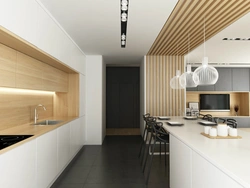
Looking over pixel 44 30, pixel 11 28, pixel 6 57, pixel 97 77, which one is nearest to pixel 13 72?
pixel 6 57

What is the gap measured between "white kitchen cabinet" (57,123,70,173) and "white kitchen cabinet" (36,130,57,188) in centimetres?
18

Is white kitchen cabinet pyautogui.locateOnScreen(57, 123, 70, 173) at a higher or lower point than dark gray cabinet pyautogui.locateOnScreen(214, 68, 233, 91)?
lower

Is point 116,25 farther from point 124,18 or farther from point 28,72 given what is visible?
point 28,72

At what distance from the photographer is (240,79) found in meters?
7.16

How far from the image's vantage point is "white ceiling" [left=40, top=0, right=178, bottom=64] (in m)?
2.48

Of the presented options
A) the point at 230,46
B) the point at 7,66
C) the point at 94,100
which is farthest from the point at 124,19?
the point at 230,46

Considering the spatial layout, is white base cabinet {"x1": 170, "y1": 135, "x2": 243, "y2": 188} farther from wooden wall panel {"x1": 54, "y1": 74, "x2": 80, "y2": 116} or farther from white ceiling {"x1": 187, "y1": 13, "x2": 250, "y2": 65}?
wooden wall panel {"x1": 54, "y1": 74, "x2": 80, "y2": 116}

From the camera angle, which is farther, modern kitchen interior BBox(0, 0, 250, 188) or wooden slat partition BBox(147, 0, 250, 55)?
wooden slat partition BBox(147, 0, 250, 55)

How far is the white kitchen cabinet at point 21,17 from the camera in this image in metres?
1.70

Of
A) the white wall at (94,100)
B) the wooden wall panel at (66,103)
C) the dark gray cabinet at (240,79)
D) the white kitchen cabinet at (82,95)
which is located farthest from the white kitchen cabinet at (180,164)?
the dark gray cabinet at (240,79)

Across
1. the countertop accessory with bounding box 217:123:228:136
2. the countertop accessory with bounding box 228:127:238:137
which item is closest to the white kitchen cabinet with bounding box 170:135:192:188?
the countertop accessory with bounding box 217:123:228:136

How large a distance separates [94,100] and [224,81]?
5116mm

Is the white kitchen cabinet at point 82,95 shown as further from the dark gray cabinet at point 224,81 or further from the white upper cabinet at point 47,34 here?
the dark gray cabinet at point 224,81

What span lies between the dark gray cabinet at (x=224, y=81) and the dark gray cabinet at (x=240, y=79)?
16cm
